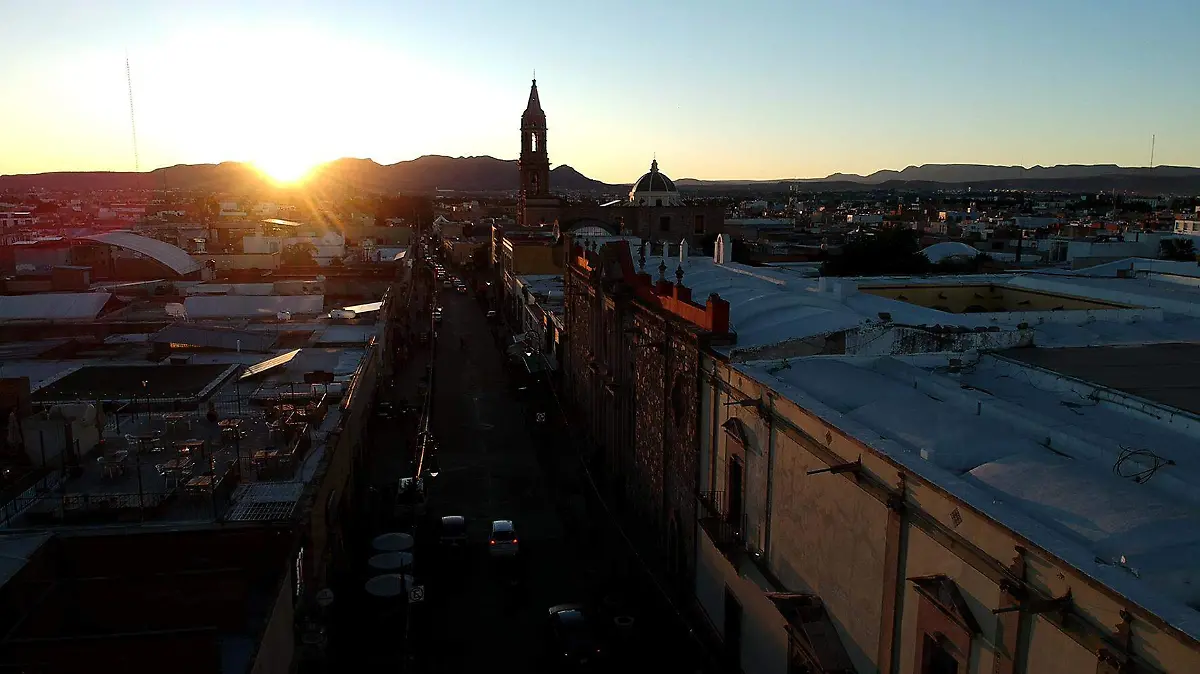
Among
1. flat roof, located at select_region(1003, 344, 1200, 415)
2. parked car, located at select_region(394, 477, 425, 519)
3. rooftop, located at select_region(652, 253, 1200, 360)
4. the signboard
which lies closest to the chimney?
rooftop, located at select_region(652, 253, 1200, 360)

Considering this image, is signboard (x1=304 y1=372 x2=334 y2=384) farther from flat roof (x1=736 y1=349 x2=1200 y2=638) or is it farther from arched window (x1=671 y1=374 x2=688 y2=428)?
flat roof (x1=736 y1=349 x2=1200 y2=638)

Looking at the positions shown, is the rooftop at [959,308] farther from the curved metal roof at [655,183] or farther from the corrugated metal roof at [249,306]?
the curved metal roof at [655,183]

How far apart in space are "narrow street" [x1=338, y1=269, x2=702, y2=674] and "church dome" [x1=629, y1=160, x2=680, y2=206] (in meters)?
37.4

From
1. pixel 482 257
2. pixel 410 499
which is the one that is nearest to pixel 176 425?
pixel 410 499

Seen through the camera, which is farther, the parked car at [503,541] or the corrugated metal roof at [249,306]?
the corrugated metal roof at [249,306]

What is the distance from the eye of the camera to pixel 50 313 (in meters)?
26.7

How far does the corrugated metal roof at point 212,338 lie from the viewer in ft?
72.5

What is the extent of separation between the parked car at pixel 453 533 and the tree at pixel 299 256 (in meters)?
30.5

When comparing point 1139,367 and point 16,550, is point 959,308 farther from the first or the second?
point 16,550

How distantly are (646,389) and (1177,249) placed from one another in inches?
1309

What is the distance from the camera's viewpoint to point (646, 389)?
17.7m

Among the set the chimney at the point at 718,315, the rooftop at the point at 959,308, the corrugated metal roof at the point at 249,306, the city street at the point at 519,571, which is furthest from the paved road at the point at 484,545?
the rooftop at the point at 959,308

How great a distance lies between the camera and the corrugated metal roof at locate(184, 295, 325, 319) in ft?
90.4

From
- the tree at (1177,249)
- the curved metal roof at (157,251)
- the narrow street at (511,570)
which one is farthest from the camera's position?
the curved metal roof at (157,251)
